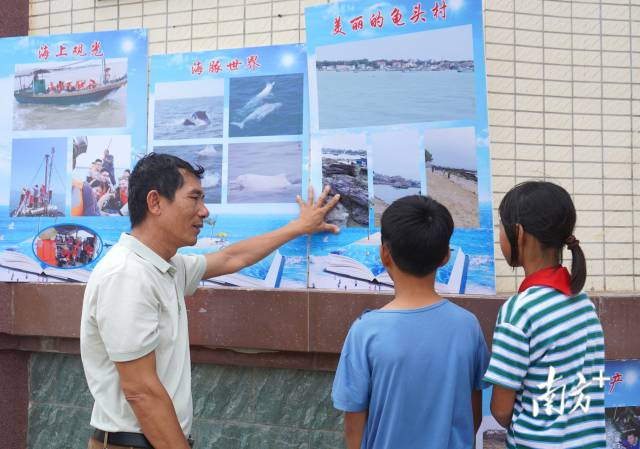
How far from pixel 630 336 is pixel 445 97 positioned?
1.41 m

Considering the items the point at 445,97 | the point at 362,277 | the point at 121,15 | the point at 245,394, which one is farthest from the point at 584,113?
the point at 121,15

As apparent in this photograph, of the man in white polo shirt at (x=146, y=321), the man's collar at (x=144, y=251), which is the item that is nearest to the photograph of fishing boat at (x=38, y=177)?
the man in white polo shirt at (x=146, y=321)

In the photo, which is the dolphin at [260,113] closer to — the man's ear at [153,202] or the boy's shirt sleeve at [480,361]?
the man's ear at [153,202]

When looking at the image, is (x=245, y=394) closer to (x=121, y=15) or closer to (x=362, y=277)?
(x=362, y=277)

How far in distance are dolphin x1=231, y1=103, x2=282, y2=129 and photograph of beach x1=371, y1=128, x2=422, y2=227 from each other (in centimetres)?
56

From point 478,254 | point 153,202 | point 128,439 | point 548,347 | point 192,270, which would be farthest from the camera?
point 478,254

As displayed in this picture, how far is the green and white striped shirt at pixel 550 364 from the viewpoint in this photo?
175 centimetres

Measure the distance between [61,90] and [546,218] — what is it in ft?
9.25

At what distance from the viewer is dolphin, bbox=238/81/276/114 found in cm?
311

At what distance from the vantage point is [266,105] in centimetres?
311

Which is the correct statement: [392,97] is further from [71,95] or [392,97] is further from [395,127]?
[71,95]

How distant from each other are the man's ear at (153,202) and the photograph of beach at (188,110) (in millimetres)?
1066

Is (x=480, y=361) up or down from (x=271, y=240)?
down

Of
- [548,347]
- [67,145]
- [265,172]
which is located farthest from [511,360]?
[67,145]
